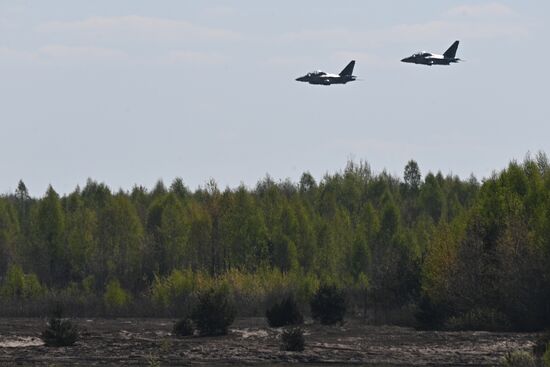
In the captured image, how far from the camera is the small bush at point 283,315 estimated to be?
7106 centimetres

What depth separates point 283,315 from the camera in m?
71.2

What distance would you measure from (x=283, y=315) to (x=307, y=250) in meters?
38.9

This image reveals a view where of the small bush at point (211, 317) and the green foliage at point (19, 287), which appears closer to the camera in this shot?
the small bush at point (211, 317)

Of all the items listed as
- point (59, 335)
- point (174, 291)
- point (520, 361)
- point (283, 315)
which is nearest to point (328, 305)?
point (283, 315)

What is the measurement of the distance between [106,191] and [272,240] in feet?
134

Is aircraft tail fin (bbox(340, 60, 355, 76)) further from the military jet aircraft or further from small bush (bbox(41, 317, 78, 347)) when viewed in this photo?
small bush (bbox(41, 317, 78, 347))

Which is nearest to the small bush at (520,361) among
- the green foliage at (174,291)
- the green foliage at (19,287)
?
the green foliage at (174,291)

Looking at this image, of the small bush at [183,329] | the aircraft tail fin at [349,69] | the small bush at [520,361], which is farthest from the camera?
the aircraft tail fin at [349,69]

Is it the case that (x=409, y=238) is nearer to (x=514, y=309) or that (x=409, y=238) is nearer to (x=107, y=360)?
(x=514, y=309)

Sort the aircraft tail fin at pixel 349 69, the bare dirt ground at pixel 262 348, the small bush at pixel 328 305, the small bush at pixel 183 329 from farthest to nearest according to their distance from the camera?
the aircraft tail fin at pixel 349 69 → the small bush at pixel 328 305 → the small bush at pixel 183 329 → the bare dirt ground at pixel 262 348

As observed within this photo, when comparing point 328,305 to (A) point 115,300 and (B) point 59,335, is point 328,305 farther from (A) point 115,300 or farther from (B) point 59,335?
(A) point 115,300

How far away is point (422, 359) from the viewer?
52.9 metres

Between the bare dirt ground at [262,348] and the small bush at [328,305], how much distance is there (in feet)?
11.7

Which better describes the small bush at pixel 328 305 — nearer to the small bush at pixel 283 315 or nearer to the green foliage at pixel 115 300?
the small bush at pixel 283 315
